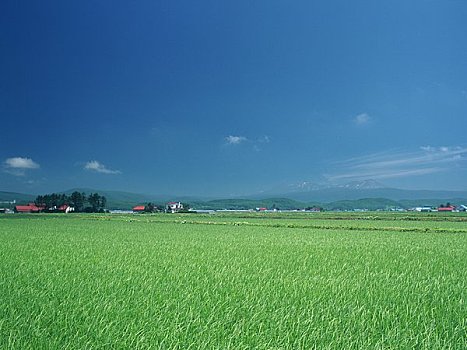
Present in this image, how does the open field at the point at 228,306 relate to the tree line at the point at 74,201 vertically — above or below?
below

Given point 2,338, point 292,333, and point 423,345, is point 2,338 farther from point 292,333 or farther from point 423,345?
point 423,345

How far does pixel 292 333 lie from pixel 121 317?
93.4 inches

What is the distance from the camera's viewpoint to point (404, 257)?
14.9 meters

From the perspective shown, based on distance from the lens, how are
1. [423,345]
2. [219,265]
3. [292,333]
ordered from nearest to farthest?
[423,345] → [292,333] → [219,265]

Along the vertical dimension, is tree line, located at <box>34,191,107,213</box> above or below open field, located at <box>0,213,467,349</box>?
above

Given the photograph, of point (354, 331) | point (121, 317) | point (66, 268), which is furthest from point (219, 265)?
point (354, 331)

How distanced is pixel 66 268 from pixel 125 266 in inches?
59.0

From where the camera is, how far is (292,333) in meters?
5.00

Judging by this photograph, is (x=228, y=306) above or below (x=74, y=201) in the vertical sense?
below

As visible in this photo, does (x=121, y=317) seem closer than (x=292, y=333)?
No

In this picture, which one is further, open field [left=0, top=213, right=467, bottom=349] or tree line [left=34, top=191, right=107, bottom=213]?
tree line [left=34, top=191, right=107, bottom=213]

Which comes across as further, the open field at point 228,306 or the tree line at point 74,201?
the tree line at point 74,201

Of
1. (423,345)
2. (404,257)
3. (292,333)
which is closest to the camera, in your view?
(423,345)

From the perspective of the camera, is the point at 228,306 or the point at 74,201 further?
the point at 74,201
